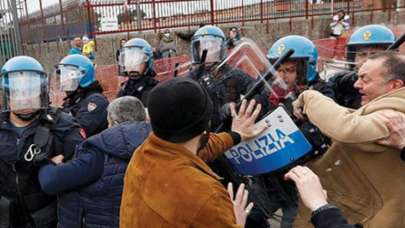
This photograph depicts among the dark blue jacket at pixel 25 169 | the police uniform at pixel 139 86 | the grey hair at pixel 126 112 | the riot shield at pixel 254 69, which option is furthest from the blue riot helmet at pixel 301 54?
the police uniform at pixel 139 86

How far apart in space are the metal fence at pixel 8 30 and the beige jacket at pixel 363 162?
773 centimetres

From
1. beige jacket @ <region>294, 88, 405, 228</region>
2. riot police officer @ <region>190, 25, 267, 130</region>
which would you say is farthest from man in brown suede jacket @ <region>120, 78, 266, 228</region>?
riot police officer @ <region>190, 25, 267, 130</region>

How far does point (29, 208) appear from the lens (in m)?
2.88

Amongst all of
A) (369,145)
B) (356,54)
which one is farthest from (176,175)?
(356,54)

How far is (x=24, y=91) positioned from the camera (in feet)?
9.96

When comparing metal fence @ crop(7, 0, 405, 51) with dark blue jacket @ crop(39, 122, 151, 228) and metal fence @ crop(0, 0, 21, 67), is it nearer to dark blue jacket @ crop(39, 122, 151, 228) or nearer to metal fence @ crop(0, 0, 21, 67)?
metal fence @ crop(0, 0, 21, 67)

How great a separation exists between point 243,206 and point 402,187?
0.79 m

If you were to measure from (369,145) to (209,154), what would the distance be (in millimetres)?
888

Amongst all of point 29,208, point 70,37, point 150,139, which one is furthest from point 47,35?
point 150,139

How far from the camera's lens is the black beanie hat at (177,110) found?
5.57ft

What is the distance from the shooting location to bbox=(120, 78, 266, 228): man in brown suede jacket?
166 centimetres

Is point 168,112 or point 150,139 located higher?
point 168,112

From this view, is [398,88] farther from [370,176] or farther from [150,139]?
[150,139]

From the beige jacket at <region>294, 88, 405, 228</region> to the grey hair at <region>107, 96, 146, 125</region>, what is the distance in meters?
0.93
